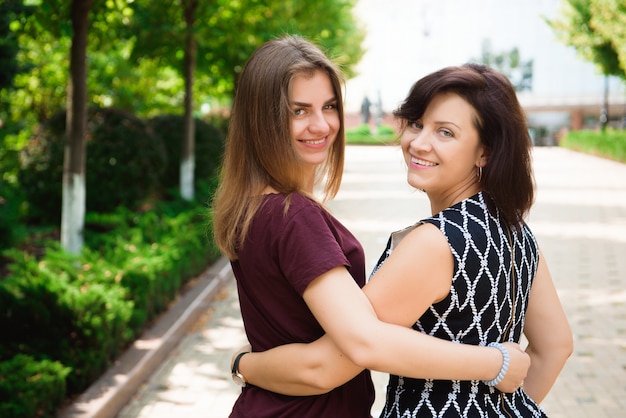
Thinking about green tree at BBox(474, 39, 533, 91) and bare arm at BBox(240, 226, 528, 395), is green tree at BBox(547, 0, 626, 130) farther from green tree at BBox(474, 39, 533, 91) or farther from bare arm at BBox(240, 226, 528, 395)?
green tree at BBox(474, 39, 533, 91)

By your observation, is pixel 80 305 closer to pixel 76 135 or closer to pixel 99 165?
pixel 76 135

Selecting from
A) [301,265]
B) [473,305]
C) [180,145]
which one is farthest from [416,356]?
[180,145]

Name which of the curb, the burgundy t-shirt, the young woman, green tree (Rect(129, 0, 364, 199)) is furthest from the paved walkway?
green tree (Rect(129, 0, 364, 199))

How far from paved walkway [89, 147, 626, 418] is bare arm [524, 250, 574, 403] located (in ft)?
2.08

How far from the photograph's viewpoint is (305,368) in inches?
69.6

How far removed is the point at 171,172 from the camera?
44.0 feet

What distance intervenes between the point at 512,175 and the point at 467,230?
0.20 metres

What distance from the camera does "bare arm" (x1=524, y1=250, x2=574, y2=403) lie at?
201cm

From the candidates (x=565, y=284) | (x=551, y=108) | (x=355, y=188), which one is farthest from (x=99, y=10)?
(x=551, y=108)

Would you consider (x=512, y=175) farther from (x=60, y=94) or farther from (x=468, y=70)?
(x=60, y=94)

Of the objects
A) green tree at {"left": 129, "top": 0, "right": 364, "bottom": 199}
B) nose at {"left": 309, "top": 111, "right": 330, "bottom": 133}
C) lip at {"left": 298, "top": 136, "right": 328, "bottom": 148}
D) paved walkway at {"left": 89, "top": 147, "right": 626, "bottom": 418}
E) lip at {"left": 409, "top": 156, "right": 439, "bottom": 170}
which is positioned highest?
green tree at {"left": 129, "top": 0, "right": 364, "bottom": 199}

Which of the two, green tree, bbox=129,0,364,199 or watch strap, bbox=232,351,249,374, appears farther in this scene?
green tree, bbox=129,0,364,199

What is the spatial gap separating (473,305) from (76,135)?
243 inches

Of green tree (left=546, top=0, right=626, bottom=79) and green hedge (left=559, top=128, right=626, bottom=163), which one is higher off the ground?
green tree (left=546, top=0, right=626, bottom=79)
